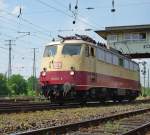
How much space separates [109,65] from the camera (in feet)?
87.5

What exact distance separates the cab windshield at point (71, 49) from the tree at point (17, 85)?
69.5 meters

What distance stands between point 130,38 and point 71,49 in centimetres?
2680

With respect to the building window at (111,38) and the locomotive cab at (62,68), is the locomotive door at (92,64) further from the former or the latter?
the building window at (111,38)

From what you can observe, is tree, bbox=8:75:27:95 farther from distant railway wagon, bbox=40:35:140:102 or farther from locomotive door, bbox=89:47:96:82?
locomotive door, bbox=89:47:96:82

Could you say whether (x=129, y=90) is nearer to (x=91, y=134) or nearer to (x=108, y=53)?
(x=108, y=53)

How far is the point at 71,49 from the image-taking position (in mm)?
23344

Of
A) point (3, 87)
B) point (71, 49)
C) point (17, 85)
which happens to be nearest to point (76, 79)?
point (71, 49)

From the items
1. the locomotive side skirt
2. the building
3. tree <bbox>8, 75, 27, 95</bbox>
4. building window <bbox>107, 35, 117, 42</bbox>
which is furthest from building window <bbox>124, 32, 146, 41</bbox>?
tree <bbox>8, 75, 27, 95</bbox>

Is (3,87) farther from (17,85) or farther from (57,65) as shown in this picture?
(57,65)

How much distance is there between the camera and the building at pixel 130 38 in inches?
1890

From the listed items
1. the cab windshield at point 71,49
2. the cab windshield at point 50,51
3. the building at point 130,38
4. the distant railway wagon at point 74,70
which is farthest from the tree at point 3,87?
the cab windshield at point 71,49

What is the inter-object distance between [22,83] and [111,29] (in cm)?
4980

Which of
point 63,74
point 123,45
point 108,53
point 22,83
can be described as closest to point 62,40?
point 63,74

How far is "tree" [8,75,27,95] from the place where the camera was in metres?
92.9
